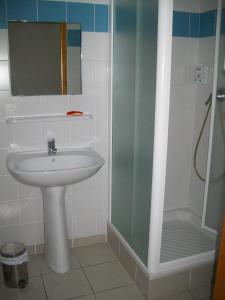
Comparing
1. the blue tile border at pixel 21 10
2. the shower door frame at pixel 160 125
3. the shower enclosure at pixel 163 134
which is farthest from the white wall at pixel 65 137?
Answer: the shower door frame at pixel 160 125

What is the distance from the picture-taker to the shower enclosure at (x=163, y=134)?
175 centimetres

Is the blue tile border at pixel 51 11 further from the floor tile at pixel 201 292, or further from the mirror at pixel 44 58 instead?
the floor tile at pixel 201 292

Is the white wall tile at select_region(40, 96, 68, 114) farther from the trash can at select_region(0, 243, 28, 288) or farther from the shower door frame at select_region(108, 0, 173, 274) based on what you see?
the trash can at select_region(0, 243, 28, 288)

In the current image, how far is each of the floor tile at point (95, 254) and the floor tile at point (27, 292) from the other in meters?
0.40

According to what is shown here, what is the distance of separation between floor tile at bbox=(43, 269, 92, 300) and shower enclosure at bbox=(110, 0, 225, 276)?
41 cm

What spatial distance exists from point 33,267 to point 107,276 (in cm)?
57

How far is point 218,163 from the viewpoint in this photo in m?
2.33

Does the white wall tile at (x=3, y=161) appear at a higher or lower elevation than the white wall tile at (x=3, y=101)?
lower

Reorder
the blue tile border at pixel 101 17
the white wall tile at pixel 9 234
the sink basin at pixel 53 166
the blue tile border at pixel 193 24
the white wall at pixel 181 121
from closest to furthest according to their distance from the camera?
the sink basin at pixel 53 166, the blue tile border at pixel 101 17, the white wall tile at pixel 9 234, the blue tile border at pixel 193 24, the white wall at pixel 181 121

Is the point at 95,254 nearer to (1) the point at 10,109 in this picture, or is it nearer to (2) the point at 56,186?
(2) the point at 56,186

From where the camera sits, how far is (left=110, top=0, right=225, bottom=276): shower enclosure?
1.75 meters

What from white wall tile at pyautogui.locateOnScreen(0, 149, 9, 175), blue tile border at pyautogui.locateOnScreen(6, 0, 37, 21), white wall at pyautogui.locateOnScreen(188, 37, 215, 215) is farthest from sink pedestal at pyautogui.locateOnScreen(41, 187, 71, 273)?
white wall at pyautogui.locateOnScreen(188, 37, 215, 215)

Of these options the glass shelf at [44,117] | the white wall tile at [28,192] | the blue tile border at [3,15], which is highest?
the blue tile border at [3,15]

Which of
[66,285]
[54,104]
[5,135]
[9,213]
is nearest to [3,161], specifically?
[5,135]
